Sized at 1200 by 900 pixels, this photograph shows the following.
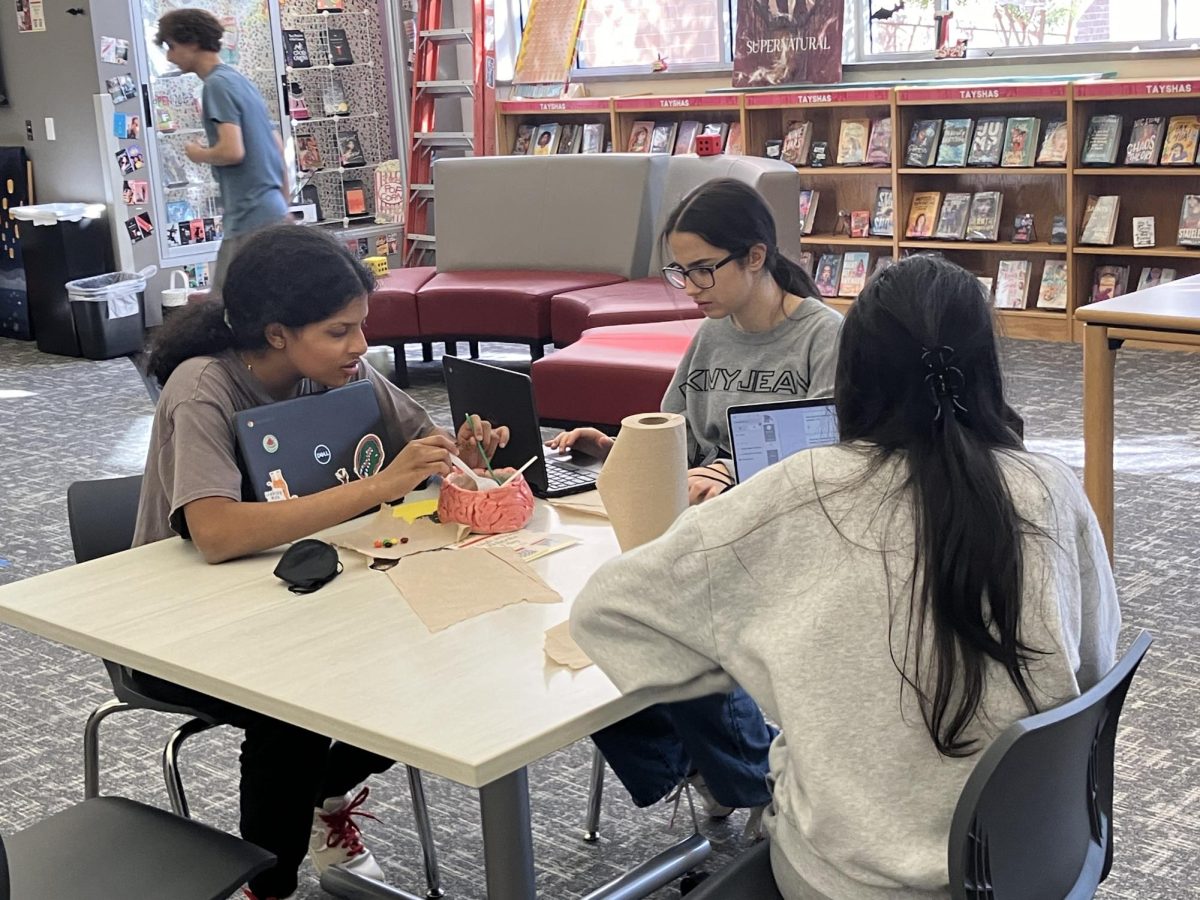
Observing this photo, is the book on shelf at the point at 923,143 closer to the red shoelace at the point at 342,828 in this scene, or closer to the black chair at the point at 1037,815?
the red shoelace at the point at 342,828

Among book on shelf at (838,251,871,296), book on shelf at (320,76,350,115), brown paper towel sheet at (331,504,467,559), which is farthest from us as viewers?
book on shelf at (320,76,350,115)

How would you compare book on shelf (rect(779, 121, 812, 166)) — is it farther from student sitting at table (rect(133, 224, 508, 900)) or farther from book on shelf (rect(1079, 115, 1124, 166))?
student sitting at table (rect(133, 224, 508, 900))

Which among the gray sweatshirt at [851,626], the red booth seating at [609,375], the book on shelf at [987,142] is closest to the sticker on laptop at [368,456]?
the gray sweatshirt at [851,626]

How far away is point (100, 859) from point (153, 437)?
2.21ft

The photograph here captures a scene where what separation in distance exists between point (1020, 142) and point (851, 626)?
545 cm

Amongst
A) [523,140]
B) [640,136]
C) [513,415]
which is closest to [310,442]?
[513,415]

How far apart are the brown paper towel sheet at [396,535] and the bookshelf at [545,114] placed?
18.9 ft

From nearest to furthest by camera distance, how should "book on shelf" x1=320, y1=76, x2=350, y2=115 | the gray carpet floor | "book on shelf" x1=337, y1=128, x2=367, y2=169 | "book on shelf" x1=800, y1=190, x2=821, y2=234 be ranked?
the gray carpet floor, "book on shelf" x1=800, y1=190, x2=821, y2=234, "book on shelf" x1=320, y1=76, x2=350, y2=115, "book on shelf" x1=337, y1=128, x2=367, y2=169

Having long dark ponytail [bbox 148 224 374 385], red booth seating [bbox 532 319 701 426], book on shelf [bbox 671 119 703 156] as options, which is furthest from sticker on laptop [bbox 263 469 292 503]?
book on shelf [bbox 671 119 703 156]

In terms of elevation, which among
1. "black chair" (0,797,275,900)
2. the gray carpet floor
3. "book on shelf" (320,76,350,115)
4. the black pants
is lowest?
the gray carpet floor

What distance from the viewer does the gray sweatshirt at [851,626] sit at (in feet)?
4.33

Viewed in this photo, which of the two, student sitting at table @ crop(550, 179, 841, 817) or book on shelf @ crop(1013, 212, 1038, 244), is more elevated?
student sitting at table @ crop(550, 179, 841, 817)

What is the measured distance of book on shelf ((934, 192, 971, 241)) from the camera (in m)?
6.59

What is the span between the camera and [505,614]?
178cm
